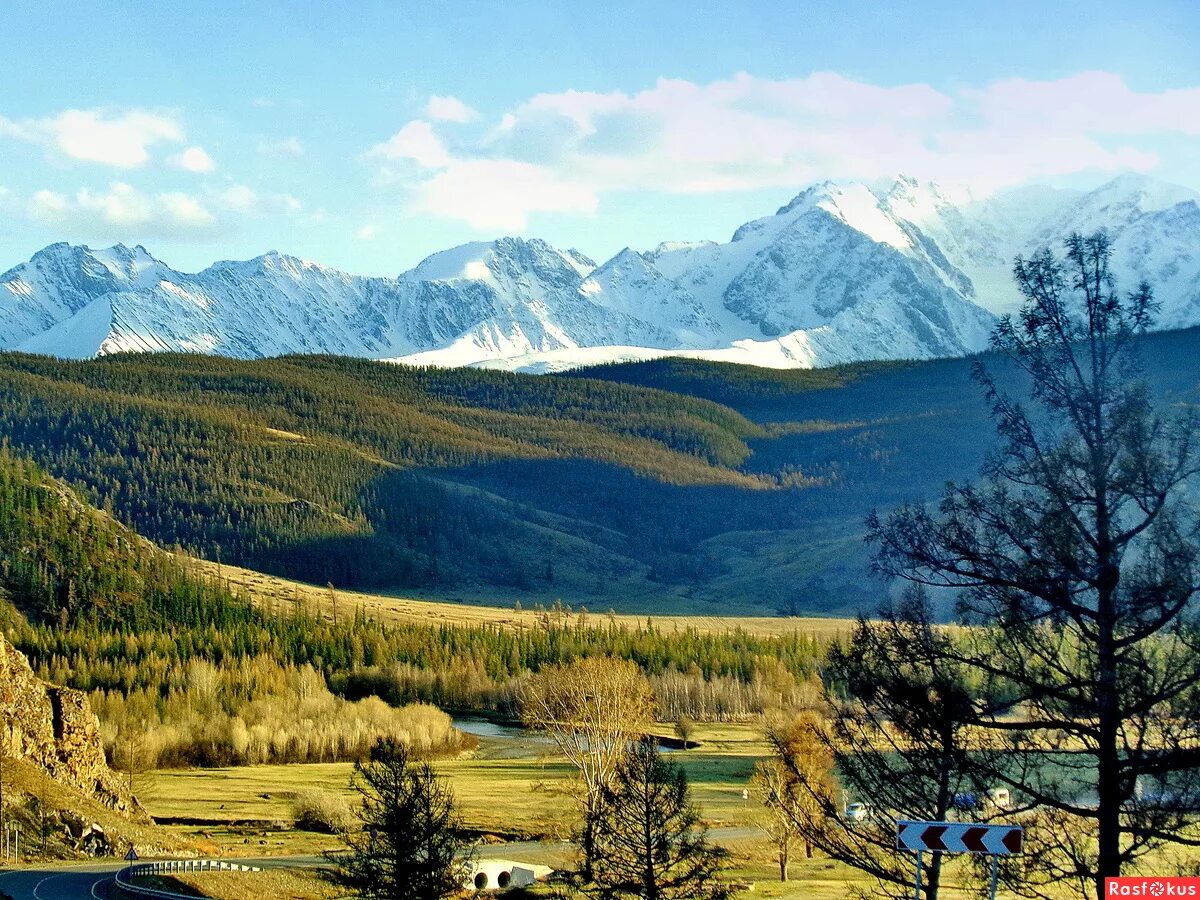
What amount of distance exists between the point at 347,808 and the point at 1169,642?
82938mm

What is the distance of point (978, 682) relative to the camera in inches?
872

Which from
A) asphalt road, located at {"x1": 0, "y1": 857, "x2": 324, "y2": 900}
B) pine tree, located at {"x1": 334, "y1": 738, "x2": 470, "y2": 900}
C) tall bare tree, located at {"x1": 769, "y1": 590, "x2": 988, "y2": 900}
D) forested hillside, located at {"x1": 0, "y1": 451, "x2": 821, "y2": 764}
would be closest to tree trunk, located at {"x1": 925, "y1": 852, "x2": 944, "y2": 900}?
tall bare tree, located at {"x1": 769, "y1": 590, "x2": 988, "y2": 900}

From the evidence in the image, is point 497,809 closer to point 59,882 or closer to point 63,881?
point 63,881

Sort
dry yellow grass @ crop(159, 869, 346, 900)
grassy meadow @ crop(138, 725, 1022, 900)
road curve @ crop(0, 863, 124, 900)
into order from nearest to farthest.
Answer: road curve @ crop(0, 863, 124, 900)
dry yellow grass @ crop(159, 869, 346, 900)
grassy meadow @ crop(138, 725, 1022, 900)

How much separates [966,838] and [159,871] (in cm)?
4491

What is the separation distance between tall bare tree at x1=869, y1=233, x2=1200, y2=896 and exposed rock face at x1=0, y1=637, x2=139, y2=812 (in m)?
66.8

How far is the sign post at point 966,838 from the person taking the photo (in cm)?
1970

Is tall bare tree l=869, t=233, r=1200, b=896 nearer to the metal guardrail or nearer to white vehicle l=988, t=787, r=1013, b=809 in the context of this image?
white vehicle l=988, t=787, r=1013, b=809

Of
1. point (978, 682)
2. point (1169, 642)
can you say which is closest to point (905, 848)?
point (978, 682)

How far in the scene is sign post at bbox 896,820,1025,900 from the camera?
1970cm

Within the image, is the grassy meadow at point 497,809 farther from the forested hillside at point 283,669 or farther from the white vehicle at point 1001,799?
the white vehicle at point 1001,799

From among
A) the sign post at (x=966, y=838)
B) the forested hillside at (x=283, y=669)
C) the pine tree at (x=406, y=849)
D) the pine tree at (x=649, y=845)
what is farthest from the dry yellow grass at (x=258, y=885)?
the forested hillside at (x=283, y=669)

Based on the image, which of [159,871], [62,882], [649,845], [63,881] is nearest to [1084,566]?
[649,845]

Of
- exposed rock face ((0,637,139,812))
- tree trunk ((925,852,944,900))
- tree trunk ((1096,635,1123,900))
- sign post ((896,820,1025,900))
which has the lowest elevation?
exposed rock face ((0,637,139,812))
